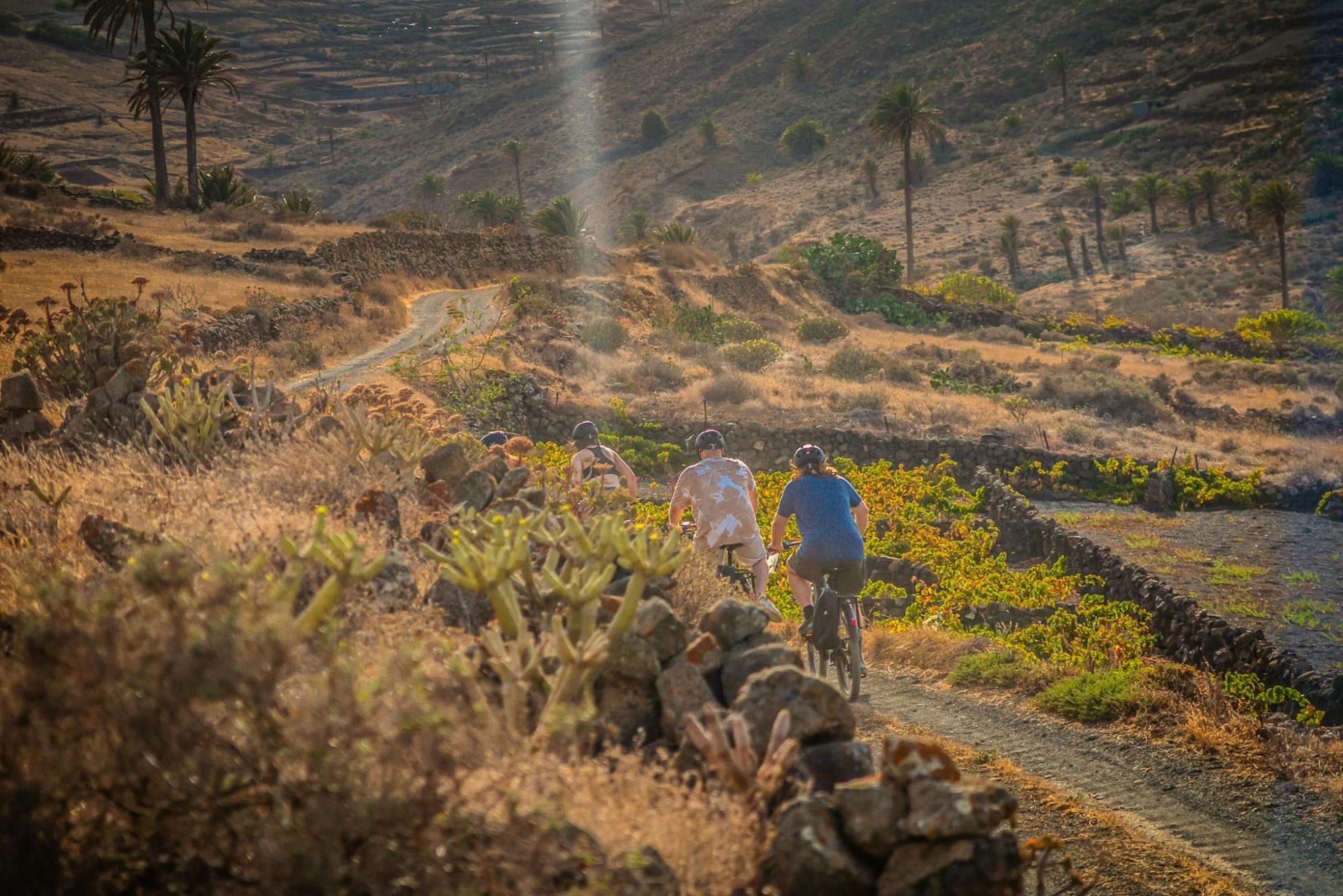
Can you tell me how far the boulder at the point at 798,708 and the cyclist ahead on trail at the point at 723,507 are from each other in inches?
174

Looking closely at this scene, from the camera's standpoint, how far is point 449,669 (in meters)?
3.84

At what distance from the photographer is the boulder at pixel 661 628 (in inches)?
177

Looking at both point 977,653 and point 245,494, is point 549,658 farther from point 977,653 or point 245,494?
point 977,653

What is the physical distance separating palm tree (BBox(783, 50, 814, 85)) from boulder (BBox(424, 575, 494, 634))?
333 feet

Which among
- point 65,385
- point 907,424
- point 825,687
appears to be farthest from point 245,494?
point 907,424

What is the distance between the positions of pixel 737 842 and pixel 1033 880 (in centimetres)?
305

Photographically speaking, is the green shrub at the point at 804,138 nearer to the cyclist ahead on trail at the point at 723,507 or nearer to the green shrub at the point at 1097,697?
the green shrub at the point at 1097,697

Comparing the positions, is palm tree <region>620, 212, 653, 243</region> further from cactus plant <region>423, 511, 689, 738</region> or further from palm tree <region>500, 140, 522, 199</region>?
cactus plant <region>423, 511, 689, 738</region>

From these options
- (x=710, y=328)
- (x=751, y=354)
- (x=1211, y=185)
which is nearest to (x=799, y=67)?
(x=1211, y=185)

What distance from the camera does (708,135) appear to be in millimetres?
91250

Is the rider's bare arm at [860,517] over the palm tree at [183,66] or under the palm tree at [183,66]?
under

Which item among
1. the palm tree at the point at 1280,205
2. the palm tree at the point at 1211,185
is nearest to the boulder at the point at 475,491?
the palm tree at the point at 1280,205

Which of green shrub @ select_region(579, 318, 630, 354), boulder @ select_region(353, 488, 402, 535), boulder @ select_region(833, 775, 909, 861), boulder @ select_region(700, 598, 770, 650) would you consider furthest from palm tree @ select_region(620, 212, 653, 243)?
boulder @ select_region(833, 775, 909, 861)

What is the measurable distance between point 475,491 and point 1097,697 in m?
5.54
